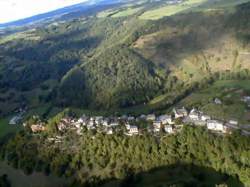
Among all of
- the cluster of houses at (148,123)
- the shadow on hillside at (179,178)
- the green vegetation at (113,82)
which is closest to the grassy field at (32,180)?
the shadow on hillside at (179,178)

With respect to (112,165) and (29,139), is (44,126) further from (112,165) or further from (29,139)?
(112,165)

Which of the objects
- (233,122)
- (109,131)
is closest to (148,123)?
(109,131)

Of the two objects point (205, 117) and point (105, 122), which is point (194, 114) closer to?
point (205, 117)

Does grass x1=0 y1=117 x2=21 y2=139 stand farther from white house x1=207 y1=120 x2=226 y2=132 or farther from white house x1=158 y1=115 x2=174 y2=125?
white house x1=207 y1=120 x2=226 y2=132

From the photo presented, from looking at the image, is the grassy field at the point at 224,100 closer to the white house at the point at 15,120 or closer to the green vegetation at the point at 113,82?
the green vegetation at the point at 113,82

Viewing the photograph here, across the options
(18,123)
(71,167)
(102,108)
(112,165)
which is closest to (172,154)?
(112,165)
